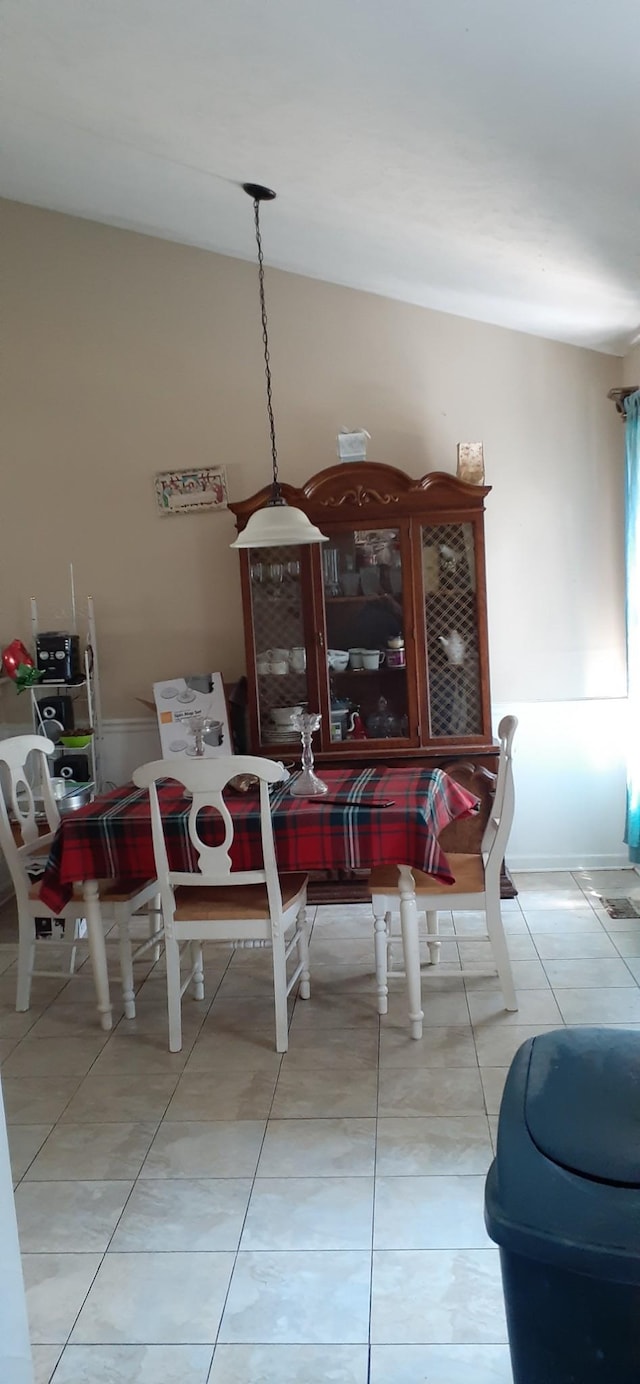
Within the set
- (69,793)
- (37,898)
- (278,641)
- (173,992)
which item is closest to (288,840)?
(173,992)

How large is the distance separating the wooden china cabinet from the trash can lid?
250 centimetres

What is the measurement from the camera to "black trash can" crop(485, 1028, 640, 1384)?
3.54ft

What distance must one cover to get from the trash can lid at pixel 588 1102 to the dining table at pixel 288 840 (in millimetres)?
1267

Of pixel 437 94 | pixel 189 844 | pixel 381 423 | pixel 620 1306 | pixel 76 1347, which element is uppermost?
pixel 437 94

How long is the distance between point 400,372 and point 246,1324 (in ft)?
11.5

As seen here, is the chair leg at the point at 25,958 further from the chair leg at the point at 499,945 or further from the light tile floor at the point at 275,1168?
the chair leg at the point at 499,945

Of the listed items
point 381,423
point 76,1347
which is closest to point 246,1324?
point 76,1347

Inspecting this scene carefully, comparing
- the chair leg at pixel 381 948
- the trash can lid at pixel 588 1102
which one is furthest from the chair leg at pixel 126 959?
the trash can lid at pixel 588 1102

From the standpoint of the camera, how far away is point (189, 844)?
2836mm

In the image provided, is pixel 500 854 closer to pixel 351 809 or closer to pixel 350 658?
pixel 351 809

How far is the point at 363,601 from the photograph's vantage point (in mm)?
3984

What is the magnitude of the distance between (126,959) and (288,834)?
73 centimetres

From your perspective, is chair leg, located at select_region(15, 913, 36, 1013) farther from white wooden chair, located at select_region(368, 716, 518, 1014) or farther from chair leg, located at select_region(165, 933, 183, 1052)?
white wooden chair, located at select_region(368, 716, 518, 1014)

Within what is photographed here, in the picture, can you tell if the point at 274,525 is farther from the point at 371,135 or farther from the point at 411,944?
the point at 411,944
